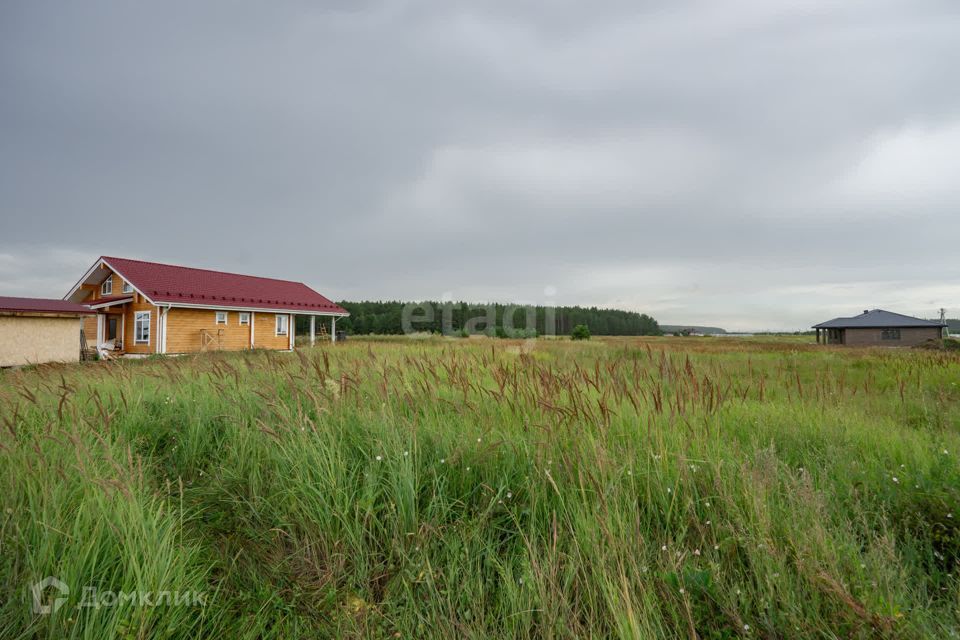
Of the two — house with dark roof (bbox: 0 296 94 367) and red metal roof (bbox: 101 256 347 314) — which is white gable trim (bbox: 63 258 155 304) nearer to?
red metal roof (bbox: 101 256 347 314)

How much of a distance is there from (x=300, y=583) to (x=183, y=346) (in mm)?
27516

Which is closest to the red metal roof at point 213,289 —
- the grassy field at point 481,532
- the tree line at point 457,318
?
the grassy field at point 481,532

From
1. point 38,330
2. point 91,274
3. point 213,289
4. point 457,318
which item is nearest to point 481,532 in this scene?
point 38,330

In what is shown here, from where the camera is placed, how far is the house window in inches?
936

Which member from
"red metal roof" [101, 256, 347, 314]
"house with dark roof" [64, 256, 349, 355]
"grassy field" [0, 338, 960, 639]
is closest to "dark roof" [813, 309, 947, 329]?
"red metal roof" [101, 256, 347, 314]

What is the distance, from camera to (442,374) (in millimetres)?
6027

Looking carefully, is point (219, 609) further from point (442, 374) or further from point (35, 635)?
point (442, 374)

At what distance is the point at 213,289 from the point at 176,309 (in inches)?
112

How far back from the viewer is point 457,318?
77875 millimetres

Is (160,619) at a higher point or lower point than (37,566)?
lower

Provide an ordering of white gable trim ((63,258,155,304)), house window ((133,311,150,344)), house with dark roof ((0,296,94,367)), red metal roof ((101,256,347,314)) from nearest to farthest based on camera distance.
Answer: house with dark roof ((0,296,94,367)), white gable trim ((63,258,155,304)), red metal roof ((101,256,347,314)), house window ((133,311,150,344))

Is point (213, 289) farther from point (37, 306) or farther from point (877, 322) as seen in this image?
point (877, 322)

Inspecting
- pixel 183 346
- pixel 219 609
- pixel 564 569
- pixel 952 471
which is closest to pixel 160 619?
pixel 219 609

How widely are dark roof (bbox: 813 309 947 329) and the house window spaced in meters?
64.2
